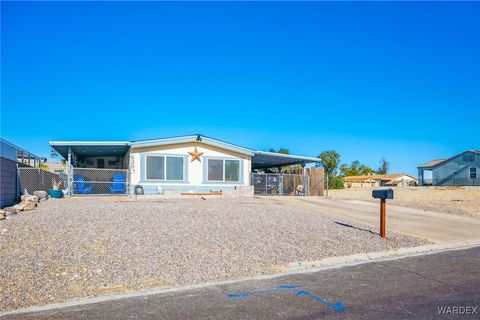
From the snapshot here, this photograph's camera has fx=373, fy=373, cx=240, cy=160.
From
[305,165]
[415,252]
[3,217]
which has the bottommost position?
[415,252]

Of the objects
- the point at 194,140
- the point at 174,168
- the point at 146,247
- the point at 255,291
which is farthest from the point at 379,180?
the point at 255,291

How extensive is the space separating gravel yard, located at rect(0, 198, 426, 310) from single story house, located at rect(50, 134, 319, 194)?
7.33 meters

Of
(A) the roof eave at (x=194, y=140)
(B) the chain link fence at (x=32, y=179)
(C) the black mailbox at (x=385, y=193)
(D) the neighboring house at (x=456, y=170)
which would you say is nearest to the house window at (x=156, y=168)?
(A) the roof eave at (x=194, y=140)

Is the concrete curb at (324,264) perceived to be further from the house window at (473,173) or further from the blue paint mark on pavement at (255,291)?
the house window at (473,173)

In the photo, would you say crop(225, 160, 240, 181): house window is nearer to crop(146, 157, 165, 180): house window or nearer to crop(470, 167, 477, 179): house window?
crop(146, 157, 165, 180): house window

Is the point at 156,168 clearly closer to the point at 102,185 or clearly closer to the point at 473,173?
the point at 102,185

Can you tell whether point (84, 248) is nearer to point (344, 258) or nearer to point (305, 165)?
point (344, 258)

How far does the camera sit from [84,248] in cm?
714

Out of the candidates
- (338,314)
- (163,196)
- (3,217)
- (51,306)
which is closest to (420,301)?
(338,314)

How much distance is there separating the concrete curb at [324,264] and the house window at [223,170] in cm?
1291

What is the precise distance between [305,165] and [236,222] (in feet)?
54.8

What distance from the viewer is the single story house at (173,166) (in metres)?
18.7

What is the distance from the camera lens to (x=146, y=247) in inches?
295

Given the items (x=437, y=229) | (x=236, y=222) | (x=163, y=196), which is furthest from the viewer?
(x=163, y=196)
